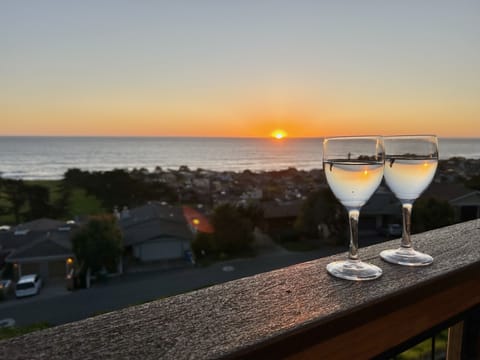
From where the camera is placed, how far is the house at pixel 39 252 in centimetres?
1023

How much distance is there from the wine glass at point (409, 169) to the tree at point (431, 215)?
10.3 m

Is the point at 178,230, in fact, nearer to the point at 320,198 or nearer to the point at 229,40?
the point at 320,198

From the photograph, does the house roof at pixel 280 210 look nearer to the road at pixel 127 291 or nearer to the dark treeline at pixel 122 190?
the road at pixel 127 291

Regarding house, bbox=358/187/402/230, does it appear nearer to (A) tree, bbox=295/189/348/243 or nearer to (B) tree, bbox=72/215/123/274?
(A) tree, bbox=295/189/348/243

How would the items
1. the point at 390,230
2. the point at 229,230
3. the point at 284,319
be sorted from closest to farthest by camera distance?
the point at 284,319 → the point at 229,230 → the point at 390,230

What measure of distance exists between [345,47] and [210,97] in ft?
55.9

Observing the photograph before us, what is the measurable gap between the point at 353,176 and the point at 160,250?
12025mm

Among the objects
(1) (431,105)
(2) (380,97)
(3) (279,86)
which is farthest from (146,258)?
(1) (431,105)

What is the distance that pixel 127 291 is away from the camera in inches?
353

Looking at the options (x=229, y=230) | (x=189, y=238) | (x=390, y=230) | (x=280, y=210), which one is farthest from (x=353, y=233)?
(x=280, y=210)

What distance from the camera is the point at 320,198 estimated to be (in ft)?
39.3

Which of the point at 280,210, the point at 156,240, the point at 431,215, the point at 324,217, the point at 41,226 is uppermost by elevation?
the point at 431,215

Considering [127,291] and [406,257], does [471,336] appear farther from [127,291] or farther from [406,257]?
[127,291]

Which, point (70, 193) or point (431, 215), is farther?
point (70, 193)
